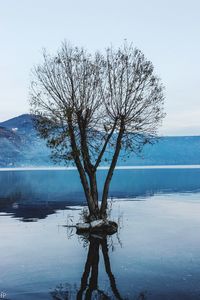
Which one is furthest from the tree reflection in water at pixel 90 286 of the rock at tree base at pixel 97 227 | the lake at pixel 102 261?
the rock at tree base at pixel 97 227

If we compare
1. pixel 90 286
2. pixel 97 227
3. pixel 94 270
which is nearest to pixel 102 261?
pixel 94 270

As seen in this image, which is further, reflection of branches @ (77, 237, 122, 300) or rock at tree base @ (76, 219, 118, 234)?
rock at tree base @ (76, 219, 118, 234)

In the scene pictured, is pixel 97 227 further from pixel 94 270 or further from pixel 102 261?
pixel 94 270

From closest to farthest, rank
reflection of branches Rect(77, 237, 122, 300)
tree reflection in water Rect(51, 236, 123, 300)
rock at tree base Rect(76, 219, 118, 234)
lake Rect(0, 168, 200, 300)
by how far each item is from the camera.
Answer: tree reflection in water Rect(51, 236, 123, 300) → reflection of branches Rect(77, 237, 122, 300) → lake Rect(0, 168, 200, 300) → rock at tree base Rect(76, 219, 118, 234)

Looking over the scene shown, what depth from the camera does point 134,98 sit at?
37.6m

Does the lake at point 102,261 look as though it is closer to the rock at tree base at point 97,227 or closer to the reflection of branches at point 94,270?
the reflection of branches at point 94,270

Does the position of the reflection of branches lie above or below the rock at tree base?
below

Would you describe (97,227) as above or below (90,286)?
above

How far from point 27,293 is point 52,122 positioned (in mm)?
19879

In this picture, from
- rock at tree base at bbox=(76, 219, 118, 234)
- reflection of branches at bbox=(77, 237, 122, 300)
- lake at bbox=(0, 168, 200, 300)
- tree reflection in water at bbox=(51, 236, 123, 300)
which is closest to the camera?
tree reflection in water at bbox=(51, 236, 123, 300)

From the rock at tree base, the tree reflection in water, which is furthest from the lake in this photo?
the rock at tree base

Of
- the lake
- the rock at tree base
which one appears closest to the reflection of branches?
the lake

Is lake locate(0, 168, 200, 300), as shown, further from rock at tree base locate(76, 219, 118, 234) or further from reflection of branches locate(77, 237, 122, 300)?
rock at tree base locate(76, 219, 118, 234)

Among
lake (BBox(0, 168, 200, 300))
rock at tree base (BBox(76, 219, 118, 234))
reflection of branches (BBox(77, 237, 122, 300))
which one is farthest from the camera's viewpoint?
rock at tree base (BBox(76, 219, 118, 234))
